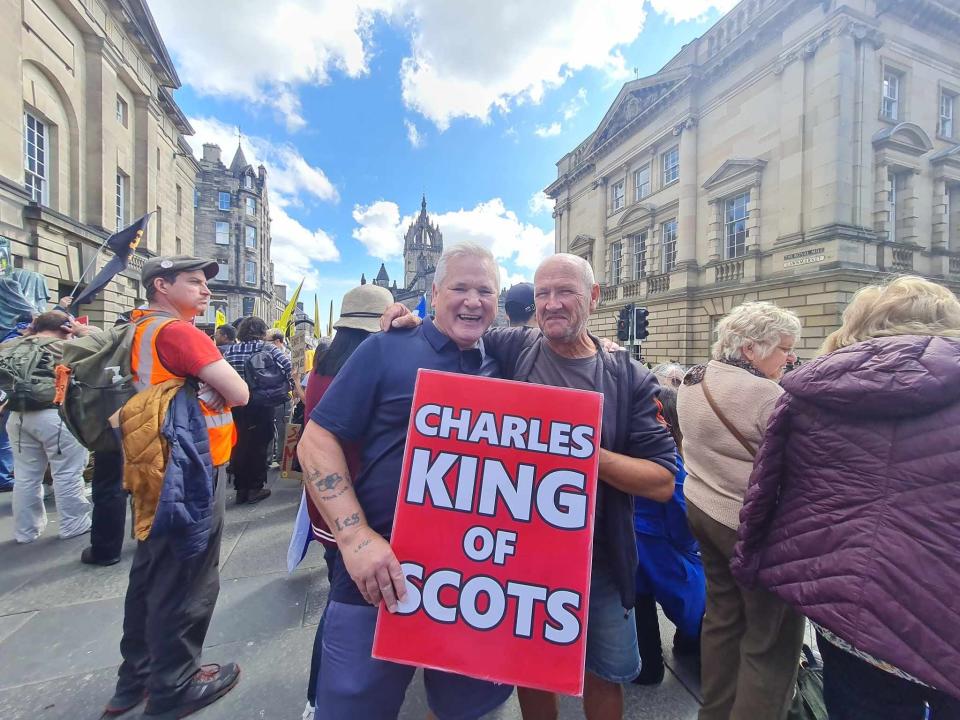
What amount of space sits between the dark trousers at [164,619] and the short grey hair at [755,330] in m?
2.84

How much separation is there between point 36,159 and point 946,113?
32542 mm

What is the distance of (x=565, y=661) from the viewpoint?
129 centimetres

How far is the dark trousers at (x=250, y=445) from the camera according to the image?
4824 millimetres

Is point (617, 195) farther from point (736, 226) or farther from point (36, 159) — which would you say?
point (36, 159)

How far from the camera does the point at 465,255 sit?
161 centimetres

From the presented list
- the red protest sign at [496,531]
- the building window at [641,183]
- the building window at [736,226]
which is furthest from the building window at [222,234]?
the red protest sign at [496,531]

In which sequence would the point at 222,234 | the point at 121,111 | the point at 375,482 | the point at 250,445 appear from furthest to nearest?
the point at 222,234, the point at 121,111, the point at 250,445, the point at 375,482

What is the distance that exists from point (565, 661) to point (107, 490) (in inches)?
154

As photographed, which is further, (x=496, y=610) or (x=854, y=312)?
(x=854, y=312)

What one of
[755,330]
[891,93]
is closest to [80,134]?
[755,330]

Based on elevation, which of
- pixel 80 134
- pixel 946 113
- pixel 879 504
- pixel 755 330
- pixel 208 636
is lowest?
pixel 208 636

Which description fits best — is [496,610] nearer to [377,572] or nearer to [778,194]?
[377,572]

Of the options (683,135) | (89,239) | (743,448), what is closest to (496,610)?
(743,448)

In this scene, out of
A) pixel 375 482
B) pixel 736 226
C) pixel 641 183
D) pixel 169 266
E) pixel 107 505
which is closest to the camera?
pixel 375 482
